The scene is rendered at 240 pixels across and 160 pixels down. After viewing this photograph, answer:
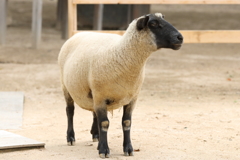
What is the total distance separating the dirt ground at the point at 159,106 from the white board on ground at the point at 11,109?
13 cm

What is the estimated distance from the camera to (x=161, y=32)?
4805 millimetres

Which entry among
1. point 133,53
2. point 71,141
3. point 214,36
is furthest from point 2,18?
point 133,53

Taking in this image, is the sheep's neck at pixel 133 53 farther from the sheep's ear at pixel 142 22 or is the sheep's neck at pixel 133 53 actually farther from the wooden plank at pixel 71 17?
the wooden plank at pixel 71 17

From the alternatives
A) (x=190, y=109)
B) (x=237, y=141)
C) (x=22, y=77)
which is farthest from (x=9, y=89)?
(x=237, y=141)

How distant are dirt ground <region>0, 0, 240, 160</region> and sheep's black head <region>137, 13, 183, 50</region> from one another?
1193mm

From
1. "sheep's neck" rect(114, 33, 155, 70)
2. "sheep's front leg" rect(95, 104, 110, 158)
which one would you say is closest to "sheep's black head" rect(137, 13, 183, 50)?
"sheep's neck" rect(114, 33, 155, 70)

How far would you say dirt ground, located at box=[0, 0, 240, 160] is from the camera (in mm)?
5492

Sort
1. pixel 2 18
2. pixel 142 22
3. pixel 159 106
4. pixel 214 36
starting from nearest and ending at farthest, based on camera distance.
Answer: pixel 142 22
pixel 159 106
pixel 214 36
pixel 2 18

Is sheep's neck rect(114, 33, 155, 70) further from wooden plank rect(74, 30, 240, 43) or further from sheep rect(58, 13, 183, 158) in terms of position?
wooden plank rect(74, 30, 240, 43)

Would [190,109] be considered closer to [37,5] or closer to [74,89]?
[74,89]

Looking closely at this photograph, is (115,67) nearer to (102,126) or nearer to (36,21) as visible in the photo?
(102,126)

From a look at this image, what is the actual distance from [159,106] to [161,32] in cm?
325

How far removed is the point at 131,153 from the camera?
5238 millimetres

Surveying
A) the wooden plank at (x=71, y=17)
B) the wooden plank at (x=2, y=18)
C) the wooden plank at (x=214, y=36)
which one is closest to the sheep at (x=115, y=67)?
the wooden plank at (x=71, y=17)
